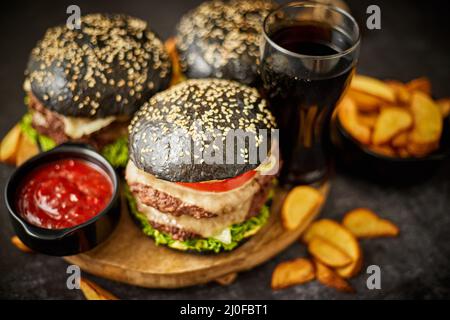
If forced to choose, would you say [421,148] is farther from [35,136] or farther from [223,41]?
[35,136]

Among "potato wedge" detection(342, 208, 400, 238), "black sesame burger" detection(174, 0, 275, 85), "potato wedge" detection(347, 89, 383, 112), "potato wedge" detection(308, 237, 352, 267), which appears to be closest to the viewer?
"potato wedge" detection(308, 237, 352, 267)

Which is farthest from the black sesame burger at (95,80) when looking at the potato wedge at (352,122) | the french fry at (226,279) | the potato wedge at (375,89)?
the potato wedge at (375,89)

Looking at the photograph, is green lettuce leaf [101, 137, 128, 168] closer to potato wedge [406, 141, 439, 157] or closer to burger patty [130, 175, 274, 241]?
burger patty [130, 175, 274, 241]

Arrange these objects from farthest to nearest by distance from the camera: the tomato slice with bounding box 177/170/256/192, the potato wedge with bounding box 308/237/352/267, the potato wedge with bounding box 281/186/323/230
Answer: the potato wedge with bounding box 281/186/323/230 < the potato wedge with bounding box 308/237/352/267 < the tomato slice with bounding box 177/170/256/192

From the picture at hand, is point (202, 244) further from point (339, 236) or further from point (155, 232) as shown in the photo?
point (339, 236)

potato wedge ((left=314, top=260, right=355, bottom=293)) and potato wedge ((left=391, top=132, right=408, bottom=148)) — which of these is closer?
potato wedge ((left=314, top=260, right=355, bottom=293))

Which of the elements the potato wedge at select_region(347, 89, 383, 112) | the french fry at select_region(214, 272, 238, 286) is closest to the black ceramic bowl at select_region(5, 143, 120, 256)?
the french fry at select_region(214, 272, 238, 286)
